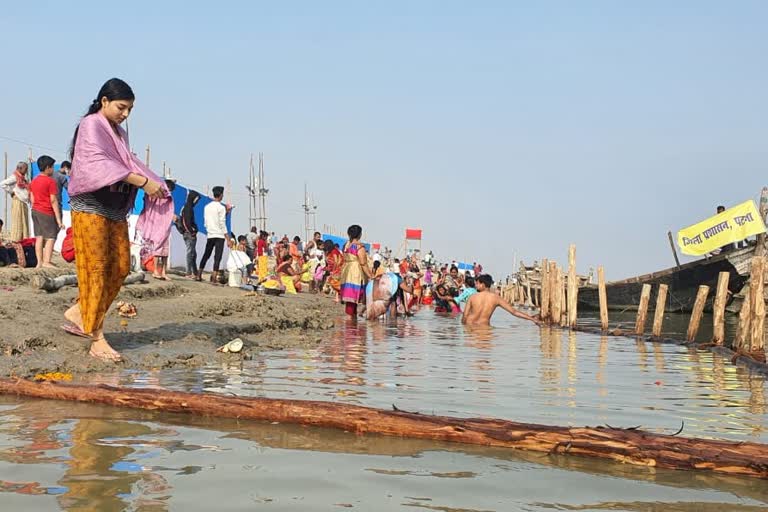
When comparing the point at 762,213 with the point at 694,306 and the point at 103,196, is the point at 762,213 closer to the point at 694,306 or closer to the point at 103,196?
the point at 694,306

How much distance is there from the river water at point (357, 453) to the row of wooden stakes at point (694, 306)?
3.56m

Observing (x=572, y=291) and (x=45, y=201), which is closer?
(x=45, y=201)

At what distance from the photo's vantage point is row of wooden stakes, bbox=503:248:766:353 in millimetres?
9633

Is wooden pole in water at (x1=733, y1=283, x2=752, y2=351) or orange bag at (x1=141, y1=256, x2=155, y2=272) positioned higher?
orange bag at (x1=141, y1=256, x2=155, y2=272)

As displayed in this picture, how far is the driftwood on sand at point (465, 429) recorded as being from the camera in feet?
9.89

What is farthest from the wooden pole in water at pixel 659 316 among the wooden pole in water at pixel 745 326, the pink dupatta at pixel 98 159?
the pink dupatta at pixel 98 159

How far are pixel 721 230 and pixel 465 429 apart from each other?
2415 cm

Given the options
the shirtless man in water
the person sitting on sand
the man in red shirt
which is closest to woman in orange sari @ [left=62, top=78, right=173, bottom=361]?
the man in red shirt

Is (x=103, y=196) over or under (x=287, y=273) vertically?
over

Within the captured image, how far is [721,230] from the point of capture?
2520 centimetres

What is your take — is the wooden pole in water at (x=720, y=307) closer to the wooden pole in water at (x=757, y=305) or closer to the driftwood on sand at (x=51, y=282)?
the wooden pole in water at (x=757, y=305)

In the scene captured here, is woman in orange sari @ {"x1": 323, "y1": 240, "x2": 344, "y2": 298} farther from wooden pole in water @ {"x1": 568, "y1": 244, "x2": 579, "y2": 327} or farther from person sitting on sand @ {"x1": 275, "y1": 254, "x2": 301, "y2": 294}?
wooden pole in water @ {"x1": 568, "y1": 244, "x2": 579, "y2": 327}

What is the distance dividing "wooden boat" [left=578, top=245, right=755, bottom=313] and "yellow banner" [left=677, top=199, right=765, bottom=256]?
0.71 m

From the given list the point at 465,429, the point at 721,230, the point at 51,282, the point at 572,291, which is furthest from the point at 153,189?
the point at 721,230
